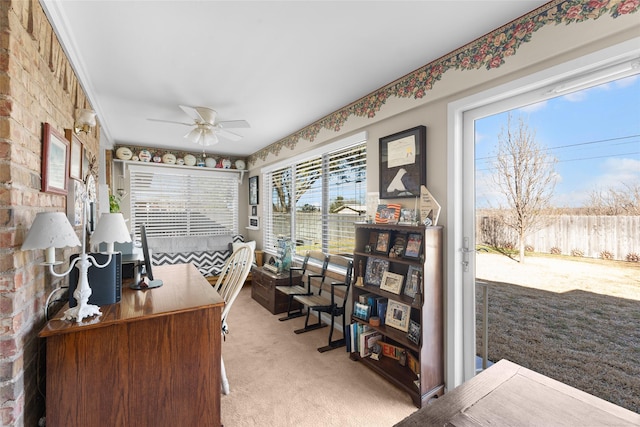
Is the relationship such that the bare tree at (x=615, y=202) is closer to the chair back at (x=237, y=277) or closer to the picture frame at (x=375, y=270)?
the picture frame at (x=375, y=270)

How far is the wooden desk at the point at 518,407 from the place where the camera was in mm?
801

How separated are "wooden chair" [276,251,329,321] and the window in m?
0.14

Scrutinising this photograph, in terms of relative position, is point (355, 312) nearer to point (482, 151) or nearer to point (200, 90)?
point (482, 151)

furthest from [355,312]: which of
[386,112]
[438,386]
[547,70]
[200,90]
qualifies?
[200,90]

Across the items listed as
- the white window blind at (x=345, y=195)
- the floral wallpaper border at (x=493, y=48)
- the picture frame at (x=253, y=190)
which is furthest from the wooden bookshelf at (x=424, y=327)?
the picture frame at (x=253, y=190)

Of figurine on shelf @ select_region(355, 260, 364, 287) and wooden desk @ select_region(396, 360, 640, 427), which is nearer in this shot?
wooden desk @ select_region(396, 360, 640, 427)

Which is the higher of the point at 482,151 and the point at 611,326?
the point at 482,151

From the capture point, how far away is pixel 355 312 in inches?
103

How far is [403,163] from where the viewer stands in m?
2.44

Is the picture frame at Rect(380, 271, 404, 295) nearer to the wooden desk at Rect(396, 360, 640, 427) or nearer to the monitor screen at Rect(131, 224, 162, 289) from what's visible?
the wooden desk at Rect(396, 360, 640, 427)

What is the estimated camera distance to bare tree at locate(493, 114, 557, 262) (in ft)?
5.95

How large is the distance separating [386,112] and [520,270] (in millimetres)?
1600

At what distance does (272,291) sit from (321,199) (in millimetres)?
1367

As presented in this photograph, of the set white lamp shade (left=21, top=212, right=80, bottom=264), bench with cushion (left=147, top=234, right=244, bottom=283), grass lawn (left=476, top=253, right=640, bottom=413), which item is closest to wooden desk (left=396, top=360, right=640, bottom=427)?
grass lawn (left=476, top=253, right=640, bottom=413)
